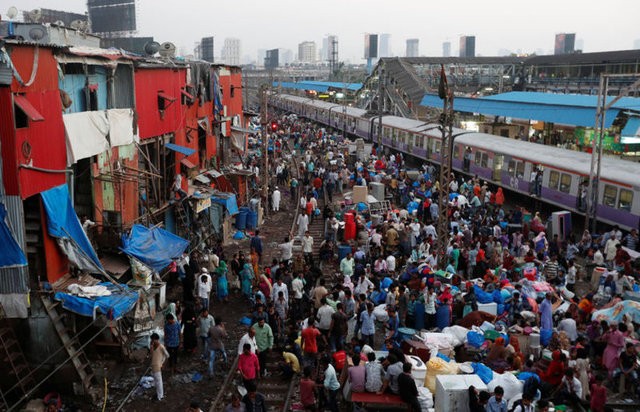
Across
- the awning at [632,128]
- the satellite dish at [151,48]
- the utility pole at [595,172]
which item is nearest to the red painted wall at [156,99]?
the satellite dish at [151,48]

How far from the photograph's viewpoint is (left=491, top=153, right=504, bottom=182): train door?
26.5 metres

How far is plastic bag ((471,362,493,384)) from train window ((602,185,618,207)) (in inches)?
464

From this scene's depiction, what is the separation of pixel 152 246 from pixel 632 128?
23.6m

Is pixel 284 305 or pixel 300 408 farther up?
pixel 284 305

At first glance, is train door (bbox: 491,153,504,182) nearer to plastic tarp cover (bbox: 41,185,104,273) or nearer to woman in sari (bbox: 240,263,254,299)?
woman in sari (bbox: 240,263,254,299)

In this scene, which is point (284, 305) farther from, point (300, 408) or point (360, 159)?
point (360, 159)

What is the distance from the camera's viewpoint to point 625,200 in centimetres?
1841

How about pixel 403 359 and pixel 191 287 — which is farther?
pixel 191 287

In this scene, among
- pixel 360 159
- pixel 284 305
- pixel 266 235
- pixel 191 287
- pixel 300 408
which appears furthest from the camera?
pixel 360 159

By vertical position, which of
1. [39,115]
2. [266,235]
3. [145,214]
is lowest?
[266,235]

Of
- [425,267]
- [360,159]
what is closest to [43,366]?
[425,267]

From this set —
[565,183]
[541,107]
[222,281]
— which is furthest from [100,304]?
[541,107]

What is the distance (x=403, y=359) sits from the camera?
29.4 feet

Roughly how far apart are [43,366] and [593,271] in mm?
12905
